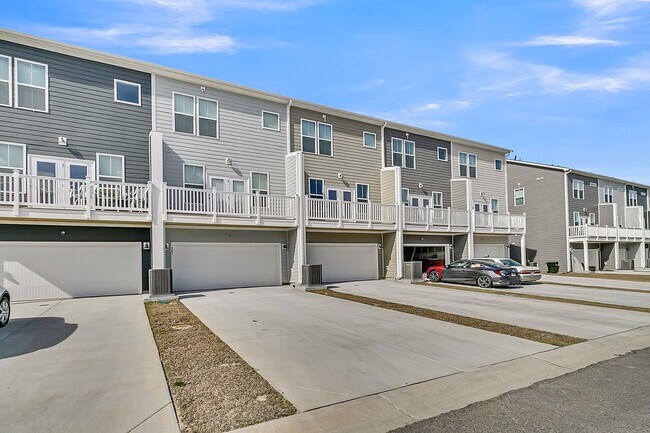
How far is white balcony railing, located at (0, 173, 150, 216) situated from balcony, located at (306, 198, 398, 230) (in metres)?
6.83

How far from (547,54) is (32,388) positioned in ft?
52.9

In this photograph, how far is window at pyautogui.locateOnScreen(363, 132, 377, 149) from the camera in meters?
20.3

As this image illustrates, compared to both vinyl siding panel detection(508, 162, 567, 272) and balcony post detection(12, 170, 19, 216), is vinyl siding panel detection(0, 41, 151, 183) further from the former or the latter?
vinyl siding panel detection(508, 162, 567, 272)

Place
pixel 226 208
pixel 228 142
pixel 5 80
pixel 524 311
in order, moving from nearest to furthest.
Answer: pixel 524 311, pixel 5 80, pixel 226 208, pixel 228 142

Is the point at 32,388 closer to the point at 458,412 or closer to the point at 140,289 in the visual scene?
the point at 458,412

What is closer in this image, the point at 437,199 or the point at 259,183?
the point at 259,183

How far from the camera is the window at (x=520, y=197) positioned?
2878cm

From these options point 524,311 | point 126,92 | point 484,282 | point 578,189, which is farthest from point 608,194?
point 126,92

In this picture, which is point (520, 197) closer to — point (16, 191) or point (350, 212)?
point (350, 212)

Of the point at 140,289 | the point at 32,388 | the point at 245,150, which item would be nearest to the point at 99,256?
the point at 140,289

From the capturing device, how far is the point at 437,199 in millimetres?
23031

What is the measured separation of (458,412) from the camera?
4039mm

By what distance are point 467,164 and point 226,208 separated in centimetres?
1746

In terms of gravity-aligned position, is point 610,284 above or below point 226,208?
below
